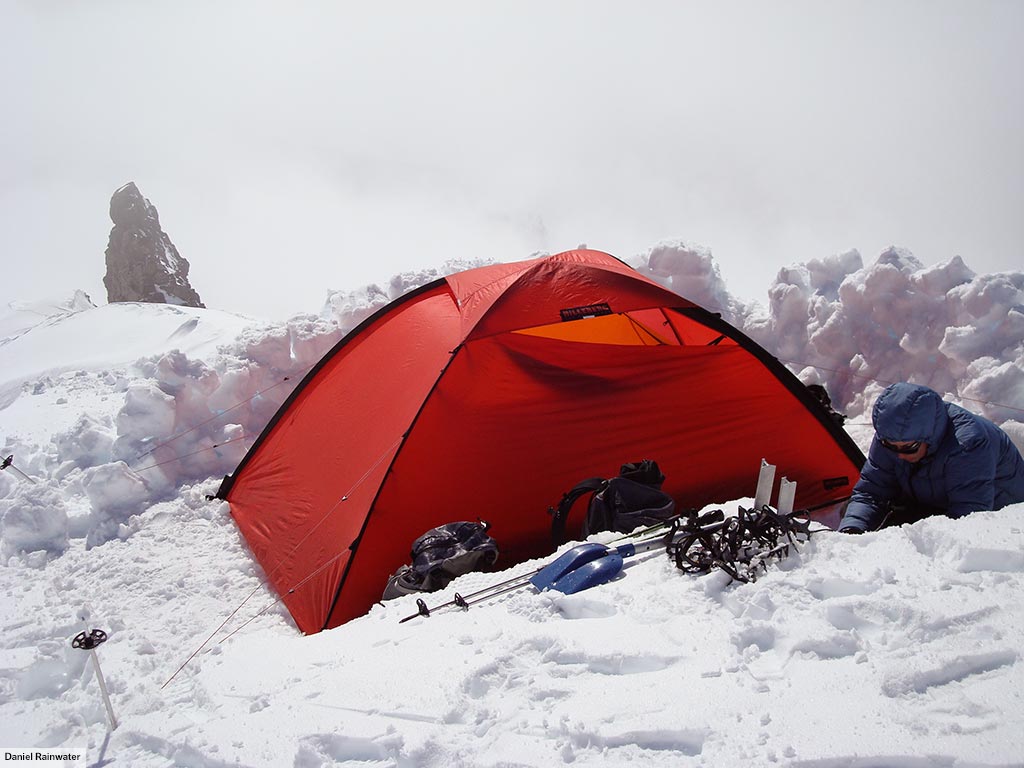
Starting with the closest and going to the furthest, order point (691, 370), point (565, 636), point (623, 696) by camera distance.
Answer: point (623, 696) → point (565, 636) → point (691, 370)

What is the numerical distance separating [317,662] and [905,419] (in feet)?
8.73

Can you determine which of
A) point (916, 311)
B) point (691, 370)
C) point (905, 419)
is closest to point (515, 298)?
point (691, 370)

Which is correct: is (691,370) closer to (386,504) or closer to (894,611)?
(386,504)

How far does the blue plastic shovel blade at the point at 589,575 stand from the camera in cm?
233

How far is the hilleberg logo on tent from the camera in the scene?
4.02 meters

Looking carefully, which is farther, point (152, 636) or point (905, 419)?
point (152, 636)

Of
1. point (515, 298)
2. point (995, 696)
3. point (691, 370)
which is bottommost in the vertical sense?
point (995, 696)

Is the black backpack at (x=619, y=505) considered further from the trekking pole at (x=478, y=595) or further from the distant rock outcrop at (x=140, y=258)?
the distant rock outcrop at (x=140, y=258)

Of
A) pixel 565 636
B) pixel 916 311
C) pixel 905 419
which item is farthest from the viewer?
pixel 916 311

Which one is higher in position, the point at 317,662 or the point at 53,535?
the point at 317,662

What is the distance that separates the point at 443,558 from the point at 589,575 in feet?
3.24

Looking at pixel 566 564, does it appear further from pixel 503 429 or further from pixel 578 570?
pixel 503 429

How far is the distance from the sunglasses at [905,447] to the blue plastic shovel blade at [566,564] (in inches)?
58.1

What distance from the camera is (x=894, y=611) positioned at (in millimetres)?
1698
